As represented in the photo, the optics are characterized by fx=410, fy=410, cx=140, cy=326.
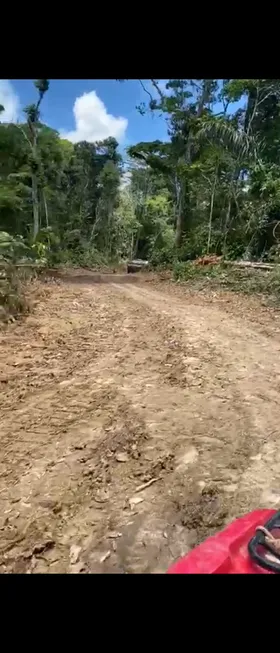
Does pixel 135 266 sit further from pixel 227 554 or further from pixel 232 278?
pixel 227 554

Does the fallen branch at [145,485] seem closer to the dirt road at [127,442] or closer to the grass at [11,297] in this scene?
the dirt road at [127,442]

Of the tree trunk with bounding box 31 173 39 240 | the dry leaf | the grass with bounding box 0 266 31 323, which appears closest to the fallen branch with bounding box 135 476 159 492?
the dry leaf

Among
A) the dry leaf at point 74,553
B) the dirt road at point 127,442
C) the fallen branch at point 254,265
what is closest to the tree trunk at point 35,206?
the fallen branch at point 254,265

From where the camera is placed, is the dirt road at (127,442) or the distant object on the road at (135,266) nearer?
the dirt road at (127,442)

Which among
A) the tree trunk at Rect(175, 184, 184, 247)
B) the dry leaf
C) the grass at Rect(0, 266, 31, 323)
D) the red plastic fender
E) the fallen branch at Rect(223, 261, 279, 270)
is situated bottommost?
the dry leaf

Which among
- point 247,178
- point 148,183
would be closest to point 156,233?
point 148,183

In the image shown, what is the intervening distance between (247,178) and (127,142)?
2.22m

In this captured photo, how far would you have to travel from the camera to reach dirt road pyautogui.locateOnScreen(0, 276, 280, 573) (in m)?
1.02

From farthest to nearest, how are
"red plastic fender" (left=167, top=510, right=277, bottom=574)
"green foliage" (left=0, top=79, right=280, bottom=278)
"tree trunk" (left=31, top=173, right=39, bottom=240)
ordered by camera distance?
"tree trunk" (left=31, top=173, right=39, bottom=240) < "green foliage" (left=0, top=79, right=280, bottom=278) < "red plastic fender" (left=167, top=510, right=277, bottom=574)

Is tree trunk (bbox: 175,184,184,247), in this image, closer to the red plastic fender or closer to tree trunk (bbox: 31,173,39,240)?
tree trunk (bbox: 31,173,39,240)

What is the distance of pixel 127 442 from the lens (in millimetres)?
1413

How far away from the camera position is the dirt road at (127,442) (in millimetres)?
1016
